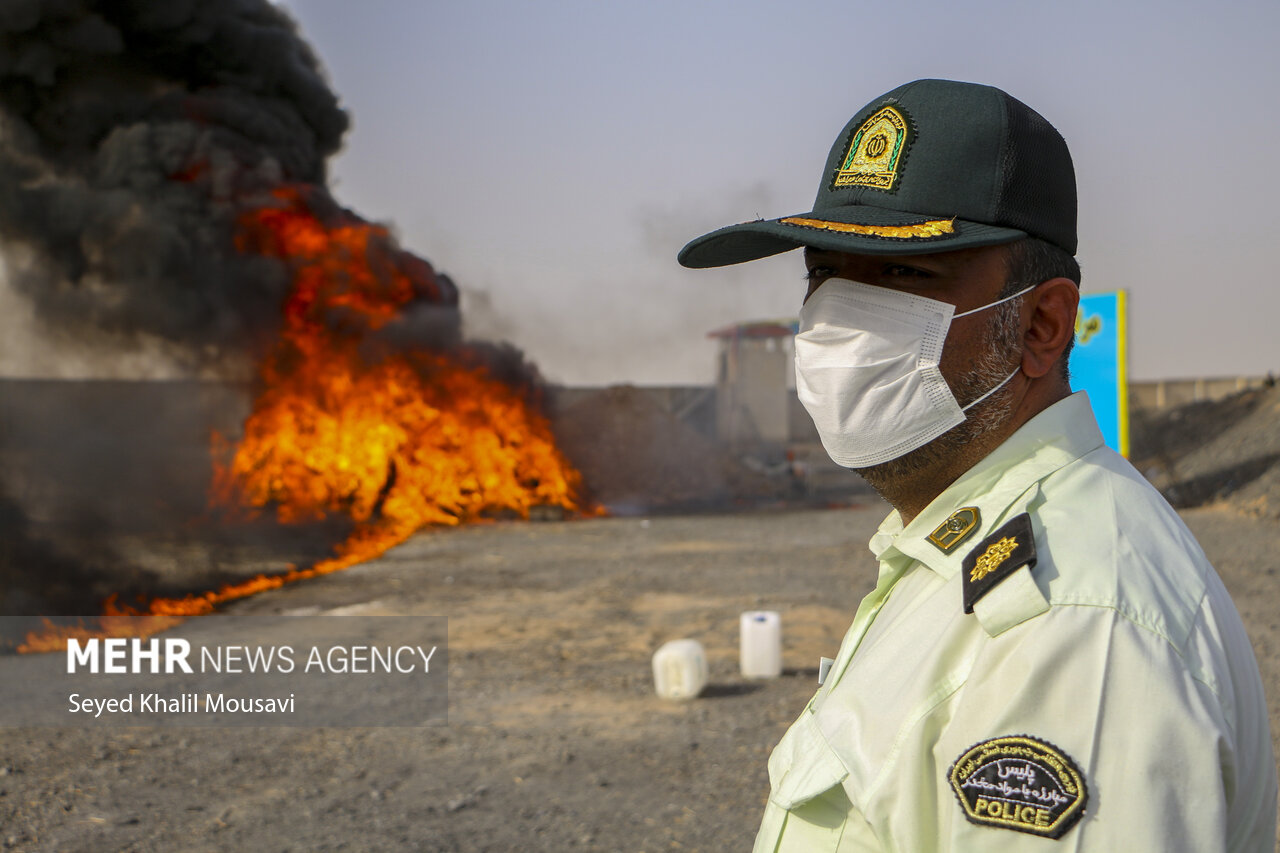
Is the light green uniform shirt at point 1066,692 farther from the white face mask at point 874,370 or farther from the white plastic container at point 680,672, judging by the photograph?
the white plastic container at point 680,672

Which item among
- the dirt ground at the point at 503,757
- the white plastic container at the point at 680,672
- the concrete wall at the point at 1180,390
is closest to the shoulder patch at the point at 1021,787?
the dirt ground at the point at 503,757

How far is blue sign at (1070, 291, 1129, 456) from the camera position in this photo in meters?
11.1

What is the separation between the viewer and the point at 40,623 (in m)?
8.55

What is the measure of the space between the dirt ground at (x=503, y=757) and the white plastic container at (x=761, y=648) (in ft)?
0.49

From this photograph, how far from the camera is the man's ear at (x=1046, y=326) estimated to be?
1.45 metres

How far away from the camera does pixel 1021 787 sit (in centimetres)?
96

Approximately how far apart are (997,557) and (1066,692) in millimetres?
193

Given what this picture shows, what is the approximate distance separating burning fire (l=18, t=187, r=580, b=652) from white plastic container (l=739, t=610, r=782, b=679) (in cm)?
1029

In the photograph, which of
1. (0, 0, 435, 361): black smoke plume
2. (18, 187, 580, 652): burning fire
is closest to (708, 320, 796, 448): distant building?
(18, 187, 580, 652): burning fire

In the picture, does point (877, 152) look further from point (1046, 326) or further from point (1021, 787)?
point (1021, 787)

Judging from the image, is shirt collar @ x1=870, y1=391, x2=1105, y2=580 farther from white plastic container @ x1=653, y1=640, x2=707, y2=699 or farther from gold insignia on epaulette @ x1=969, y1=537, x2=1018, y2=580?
white plastic container @ x1=653, y1=640, x2=707, y2=699

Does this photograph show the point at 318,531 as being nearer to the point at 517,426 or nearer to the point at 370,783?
the point at 517,426

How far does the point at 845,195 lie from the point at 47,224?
63.6 feet

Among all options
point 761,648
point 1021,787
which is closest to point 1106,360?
point 761,648
